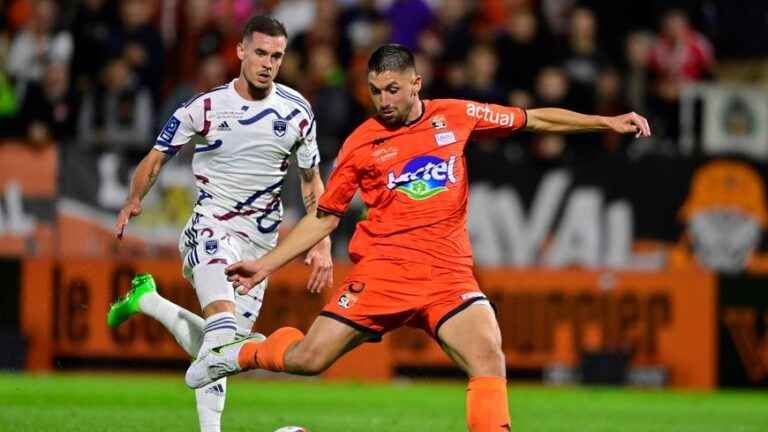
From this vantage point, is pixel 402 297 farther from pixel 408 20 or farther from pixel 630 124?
pixel 408 20

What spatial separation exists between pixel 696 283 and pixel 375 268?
8.43 metres

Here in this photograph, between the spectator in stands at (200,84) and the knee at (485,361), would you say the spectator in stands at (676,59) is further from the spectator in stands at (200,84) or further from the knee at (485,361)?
the knee at (485,361)

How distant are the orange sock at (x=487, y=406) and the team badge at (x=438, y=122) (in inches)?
58.8

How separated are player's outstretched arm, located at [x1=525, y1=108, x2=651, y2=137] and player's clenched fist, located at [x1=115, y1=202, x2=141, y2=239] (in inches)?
99.2

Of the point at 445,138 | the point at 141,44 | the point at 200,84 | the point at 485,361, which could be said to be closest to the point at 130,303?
the point at 445,138

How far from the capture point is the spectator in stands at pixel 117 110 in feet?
58.4

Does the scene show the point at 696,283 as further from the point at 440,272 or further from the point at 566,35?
the point at 440,272

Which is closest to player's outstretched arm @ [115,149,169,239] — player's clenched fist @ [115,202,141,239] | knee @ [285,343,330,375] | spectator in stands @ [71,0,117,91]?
player's clenched fist @ [115,202,141,239]

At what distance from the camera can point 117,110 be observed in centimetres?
1792

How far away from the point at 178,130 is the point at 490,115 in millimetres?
2058

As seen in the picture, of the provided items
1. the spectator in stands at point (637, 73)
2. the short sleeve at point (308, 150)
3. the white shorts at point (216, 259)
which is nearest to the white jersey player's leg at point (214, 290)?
the white shorts at point (216, 259)

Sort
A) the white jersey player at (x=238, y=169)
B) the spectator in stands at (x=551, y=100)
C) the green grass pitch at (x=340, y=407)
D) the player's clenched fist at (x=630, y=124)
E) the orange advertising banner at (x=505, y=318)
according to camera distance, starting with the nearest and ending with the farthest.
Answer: the player's clenched fist at (x=630, y=124), the white jersey player at (x=238, y=169), the green grass pitch at (x=340, y=407), the orange advertising banner at (x=505, y=318), the spectator in stands at (x=551, y=100)

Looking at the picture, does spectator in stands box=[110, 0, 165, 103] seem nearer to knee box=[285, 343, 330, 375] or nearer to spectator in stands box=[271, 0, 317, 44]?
spectator in stands box=[271, 0, 317, 44]

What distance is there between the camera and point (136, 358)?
54.2 ft
